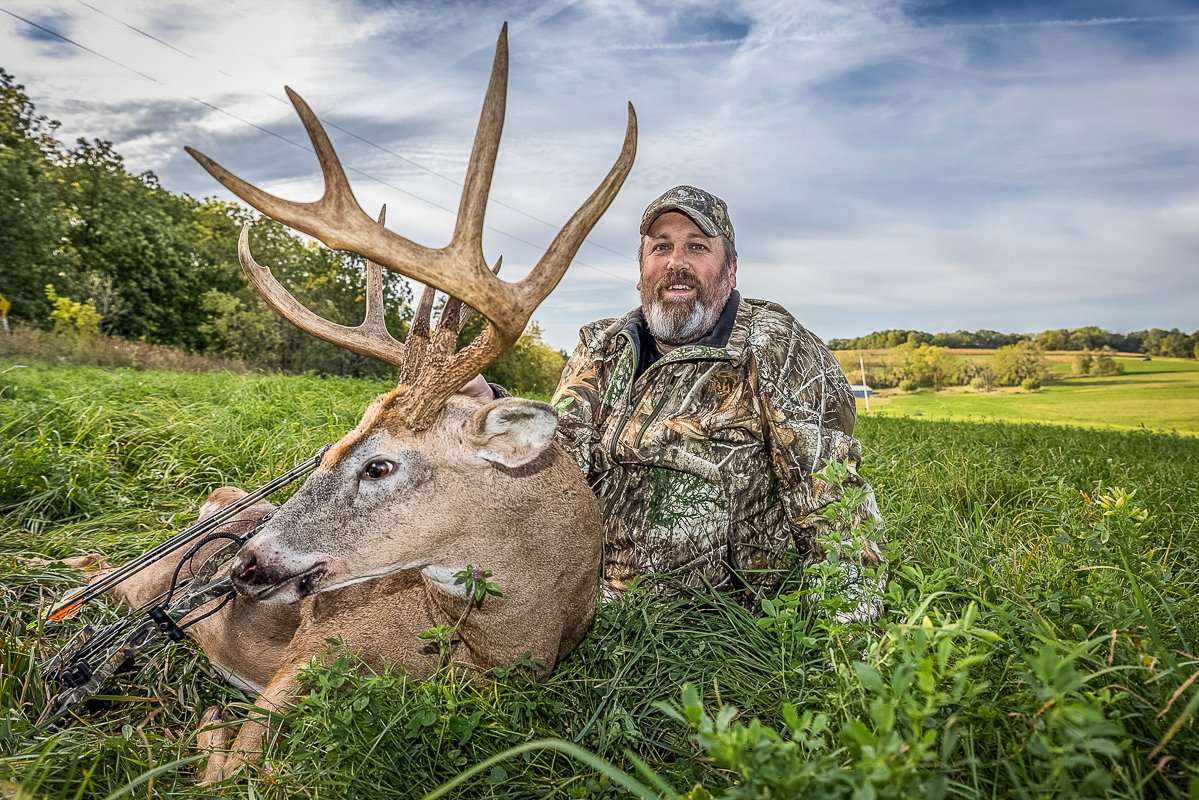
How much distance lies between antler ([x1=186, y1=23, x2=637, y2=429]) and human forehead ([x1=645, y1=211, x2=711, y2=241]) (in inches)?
61.3

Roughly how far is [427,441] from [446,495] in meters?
0.21

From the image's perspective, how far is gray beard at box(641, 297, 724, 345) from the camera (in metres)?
3.97

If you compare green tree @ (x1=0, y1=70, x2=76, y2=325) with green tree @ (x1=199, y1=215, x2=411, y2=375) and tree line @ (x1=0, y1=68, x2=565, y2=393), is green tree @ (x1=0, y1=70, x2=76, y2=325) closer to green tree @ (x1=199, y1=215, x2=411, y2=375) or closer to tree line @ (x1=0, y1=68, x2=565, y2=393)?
tree line @ (x1=0, y1=68, x2=565, y2=393)

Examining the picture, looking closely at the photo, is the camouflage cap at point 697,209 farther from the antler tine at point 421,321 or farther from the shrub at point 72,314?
the shrub at point 72,314

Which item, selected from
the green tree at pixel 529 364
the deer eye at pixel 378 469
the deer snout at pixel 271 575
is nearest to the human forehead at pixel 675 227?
the deer eye at pixel 378 469

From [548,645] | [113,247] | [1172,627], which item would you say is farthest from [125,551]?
[113,247]

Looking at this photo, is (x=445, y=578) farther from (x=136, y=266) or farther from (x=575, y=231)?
(x=136, y=266)

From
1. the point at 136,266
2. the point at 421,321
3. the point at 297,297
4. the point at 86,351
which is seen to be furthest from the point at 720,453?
the point at 136,266

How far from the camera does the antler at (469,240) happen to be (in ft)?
7.97

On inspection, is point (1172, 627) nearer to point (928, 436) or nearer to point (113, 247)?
point (928, 436)

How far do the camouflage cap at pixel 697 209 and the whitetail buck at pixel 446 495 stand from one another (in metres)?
1.48

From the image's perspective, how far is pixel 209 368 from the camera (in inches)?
829

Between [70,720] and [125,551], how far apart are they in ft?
5.32

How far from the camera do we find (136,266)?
33.7 metres
